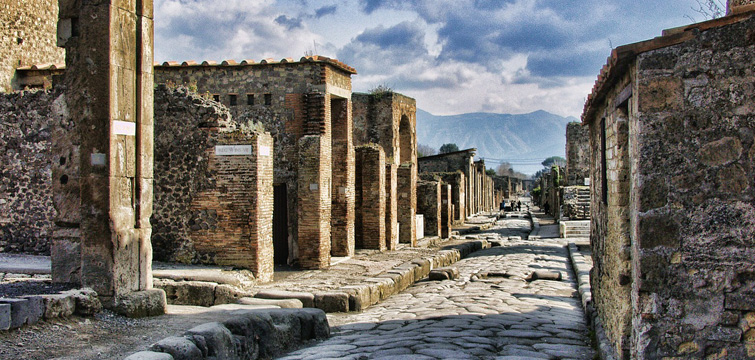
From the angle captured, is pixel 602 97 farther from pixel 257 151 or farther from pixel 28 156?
pixel 28 156

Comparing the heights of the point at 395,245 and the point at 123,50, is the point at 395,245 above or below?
below

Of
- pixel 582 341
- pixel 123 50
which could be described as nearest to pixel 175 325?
pixel 123 50

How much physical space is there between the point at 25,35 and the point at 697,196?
18666 mm

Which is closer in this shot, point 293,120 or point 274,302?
point 274,302

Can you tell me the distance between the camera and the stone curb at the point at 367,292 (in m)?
10.4

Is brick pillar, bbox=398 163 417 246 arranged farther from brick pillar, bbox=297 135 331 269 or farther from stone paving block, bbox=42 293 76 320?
stone paving block, bbox=42 293 76 320

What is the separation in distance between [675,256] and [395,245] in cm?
1524

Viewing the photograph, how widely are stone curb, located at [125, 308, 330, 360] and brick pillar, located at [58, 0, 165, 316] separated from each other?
1595 millimetres

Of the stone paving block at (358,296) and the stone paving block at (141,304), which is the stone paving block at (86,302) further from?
the stone paving block at (358,296)

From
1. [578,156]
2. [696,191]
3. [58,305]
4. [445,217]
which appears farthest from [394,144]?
[696,191]

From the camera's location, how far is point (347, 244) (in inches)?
663

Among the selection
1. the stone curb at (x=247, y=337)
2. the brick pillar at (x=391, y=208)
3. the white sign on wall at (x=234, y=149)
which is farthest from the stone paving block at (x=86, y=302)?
the brick pillar at (x=391, y=208)

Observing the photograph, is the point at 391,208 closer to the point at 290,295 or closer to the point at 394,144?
the point at 394,144

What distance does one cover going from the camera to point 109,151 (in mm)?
7605
